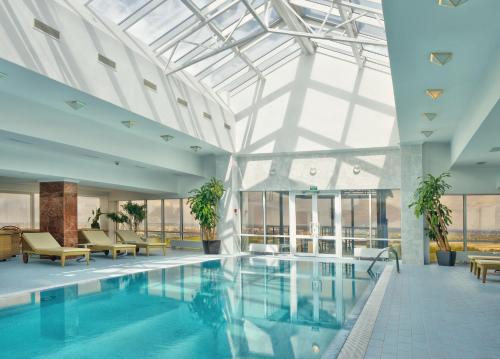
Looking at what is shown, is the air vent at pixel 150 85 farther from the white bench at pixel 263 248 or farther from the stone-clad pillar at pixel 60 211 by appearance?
the white bench at pixel 263 248

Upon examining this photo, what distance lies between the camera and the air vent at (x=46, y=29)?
7932 millimetres

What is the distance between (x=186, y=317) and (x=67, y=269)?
672cm

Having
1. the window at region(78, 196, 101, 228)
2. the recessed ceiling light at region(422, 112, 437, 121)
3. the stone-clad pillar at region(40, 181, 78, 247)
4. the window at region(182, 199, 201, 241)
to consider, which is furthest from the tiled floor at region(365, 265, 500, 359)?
the window at region(78, 196, 101, 228)

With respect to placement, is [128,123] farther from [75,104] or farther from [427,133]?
[427,133]

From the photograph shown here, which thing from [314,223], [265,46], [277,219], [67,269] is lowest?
[67,269]

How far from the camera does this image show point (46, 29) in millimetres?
8148

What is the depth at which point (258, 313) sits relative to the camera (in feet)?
23.9

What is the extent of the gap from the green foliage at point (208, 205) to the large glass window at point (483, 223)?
8.88m

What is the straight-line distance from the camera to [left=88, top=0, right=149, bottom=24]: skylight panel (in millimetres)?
9844

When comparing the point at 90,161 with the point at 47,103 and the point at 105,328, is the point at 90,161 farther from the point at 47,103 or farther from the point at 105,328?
the point at 105,328

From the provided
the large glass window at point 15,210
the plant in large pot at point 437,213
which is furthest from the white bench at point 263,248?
the large glass window at point 15,210

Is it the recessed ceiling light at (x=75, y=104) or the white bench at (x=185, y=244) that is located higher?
the recessed ceiling light at (x=75, y=104)

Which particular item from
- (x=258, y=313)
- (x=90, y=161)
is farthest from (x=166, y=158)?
(x=258, y=313)

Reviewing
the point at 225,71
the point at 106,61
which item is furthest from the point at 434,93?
the point at 225,71
